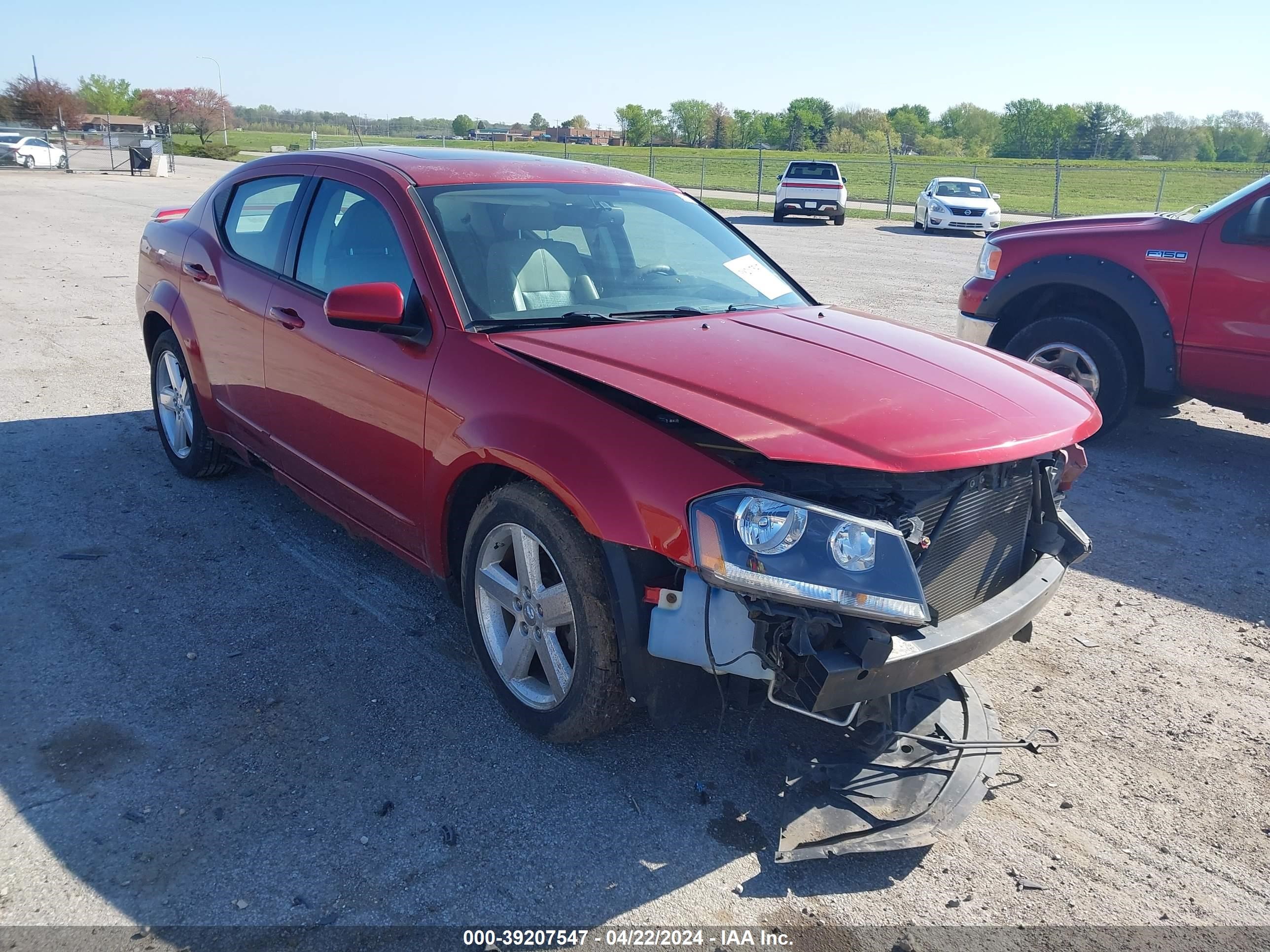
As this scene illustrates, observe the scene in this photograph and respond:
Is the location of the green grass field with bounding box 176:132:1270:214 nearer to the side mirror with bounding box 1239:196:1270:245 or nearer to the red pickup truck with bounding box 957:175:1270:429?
the red pickup truck with bounding box 957:175:1270:429

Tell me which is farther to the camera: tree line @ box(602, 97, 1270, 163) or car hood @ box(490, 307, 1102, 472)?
tree line @ box(602, 97, 1270, 163)

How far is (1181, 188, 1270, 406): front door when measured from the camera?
18.9 ft

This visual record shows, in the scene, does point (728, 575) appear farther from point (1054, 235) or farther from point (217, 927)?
point (1054, 235)

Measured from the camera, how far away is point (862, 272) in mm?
15609

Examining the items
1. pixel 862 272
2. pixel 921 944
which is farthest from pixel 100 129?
pixel 921 944

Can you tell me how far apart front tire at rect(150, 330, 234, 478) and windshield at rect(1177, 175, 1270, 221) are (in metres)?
6.01

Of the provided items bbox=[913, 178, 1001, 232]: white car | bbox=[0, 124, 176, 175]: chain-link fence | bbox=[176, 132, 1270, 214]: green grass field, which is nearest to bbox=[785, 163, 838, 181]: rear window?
bbox=[913, 178, 1001, 232]: white car

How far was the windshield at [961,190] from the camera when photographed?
26.2 m

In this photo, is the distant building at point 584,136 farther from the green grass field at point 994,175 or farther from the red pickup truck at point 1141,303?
the red pickup truck at point 1141,303

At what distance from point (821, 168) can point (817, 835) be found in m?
27.0

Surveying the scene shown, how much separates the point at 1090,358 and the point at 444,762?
5278 mm

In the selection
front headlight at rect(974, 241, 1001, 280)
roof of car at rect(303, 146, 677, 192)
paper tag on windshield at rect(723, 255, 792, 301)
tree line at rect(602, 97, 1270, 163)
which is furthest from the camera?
tree line at rect(602, 97, 1270, 163)

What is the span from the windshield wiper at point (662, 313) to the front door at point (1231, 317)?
3892 mm

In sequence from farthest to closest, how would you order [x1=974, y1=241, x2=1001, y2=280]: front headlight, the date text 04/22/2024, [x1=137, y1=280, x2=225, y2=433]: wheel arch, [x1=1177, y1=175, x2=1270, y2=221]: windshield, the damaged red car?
[x1=974, y1=241, x2=1001, y2=280]: front headlight
[x1=1177, y1=175, x2=1270, y2=221]: windshield
[x1=137, y1=280, x2=225, y2=433]: wheel arch
the damaged red car
the date text 04/22/2024
